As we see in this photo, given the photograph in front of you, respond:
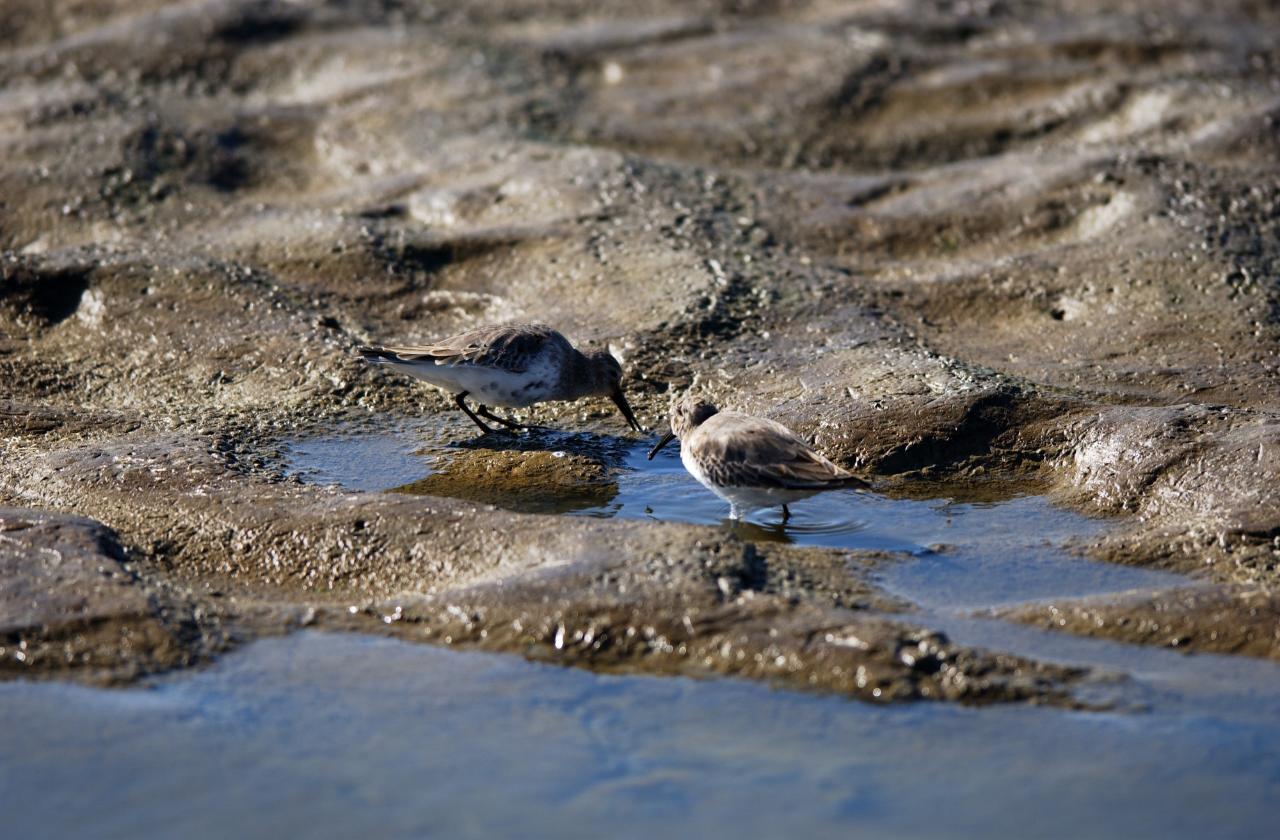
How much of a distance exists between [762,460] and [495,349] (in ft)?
6.03

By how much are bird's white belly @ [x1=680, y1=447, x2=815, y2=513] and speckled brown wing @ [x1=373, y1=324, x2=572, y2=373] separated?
1.16 meters

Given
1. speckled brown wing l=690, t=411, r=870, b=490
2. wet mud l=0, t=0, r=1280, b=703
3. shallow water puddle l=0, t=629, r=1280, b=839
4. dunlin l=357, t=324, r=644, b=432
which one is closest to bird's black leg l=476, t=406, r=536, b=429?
dunlin l=357, t=324, r=644, b=432

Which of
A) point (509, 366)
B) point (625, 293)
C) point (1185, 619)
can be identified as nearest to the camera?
point (1185, 619)

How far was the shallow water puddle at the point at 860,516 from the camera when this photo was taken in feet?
20.8

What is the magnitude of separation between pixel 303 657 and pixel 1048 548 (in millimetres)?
3208

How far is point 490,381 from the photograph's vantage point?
7988 millimetres

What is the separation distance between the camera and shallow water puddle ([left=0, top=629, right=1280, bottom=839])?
500 centimetres

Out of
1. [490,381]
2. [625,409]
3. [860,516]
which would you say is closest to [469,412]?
[490,381]

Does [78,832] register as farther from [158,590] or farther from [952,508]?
[952,508]

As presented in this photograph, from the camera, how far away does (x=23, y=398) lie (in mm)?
8531

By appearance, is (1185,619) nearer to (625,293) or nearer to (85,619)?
(85,619)

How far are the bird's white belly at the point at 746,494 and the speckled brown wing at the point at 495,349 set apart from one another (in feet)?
3.79

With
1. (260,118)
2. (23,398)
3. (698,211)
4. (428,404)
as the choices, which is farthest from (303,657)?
(260,118)

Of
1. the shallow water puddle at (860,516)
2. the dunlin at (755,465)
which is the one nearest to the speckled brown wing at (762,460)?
the dunlin at (755,465)
